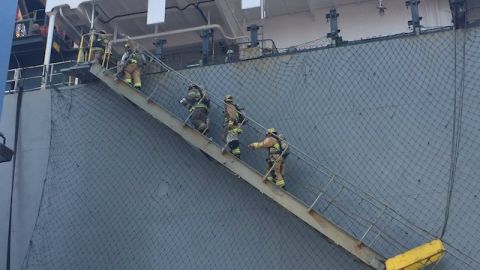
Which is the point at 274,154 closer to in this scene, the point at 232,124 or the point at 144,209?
the point at 232,124

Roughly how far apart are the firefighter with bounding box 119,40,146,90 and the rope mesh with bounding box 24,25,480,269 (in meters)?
0.44

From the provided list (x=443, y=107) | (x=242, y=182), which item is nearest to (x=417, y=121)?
(x=443, y=107)

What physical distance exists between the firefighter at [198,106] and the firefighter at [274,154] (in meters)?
1.31

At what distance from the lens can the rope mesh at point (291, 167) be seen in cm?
1009

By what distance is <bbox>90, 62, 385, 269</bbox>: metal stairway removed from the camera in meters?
9.30

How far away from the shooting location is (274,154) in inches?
407

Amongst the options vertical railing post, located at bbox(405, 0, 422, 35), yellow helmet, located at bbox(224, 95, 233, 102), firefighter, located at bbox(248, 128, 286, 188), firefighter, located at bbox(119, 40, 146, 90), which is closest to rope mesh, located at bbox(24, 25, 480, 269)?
vertical railing post, located at bbox(405, 0, 422, 35)

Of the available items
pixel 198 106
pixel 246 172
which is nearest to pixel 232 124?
pixel 198 106

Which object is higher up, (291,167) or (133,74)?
(133,74)

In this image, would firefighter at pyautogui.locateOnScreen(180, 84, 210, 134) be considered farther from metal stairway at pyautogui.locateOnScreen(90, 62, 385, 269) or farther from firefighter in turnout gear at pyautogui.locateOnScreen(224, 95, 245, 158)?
firefighter in turnout gear at pyautogui.locateOnScreen(224, 95, 245, 158)

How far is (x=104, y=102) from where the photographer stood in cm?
1266

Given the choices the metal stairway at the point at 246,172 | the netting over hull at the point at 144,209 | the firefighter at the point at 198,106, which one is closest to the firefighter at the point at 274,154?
the metal stairway at the point at 246,172

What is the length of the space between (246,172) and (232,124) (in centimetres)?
101

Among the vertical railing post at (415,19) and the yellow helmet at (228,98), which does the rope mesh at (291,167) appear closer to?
the vertical railing post at (415,19)
